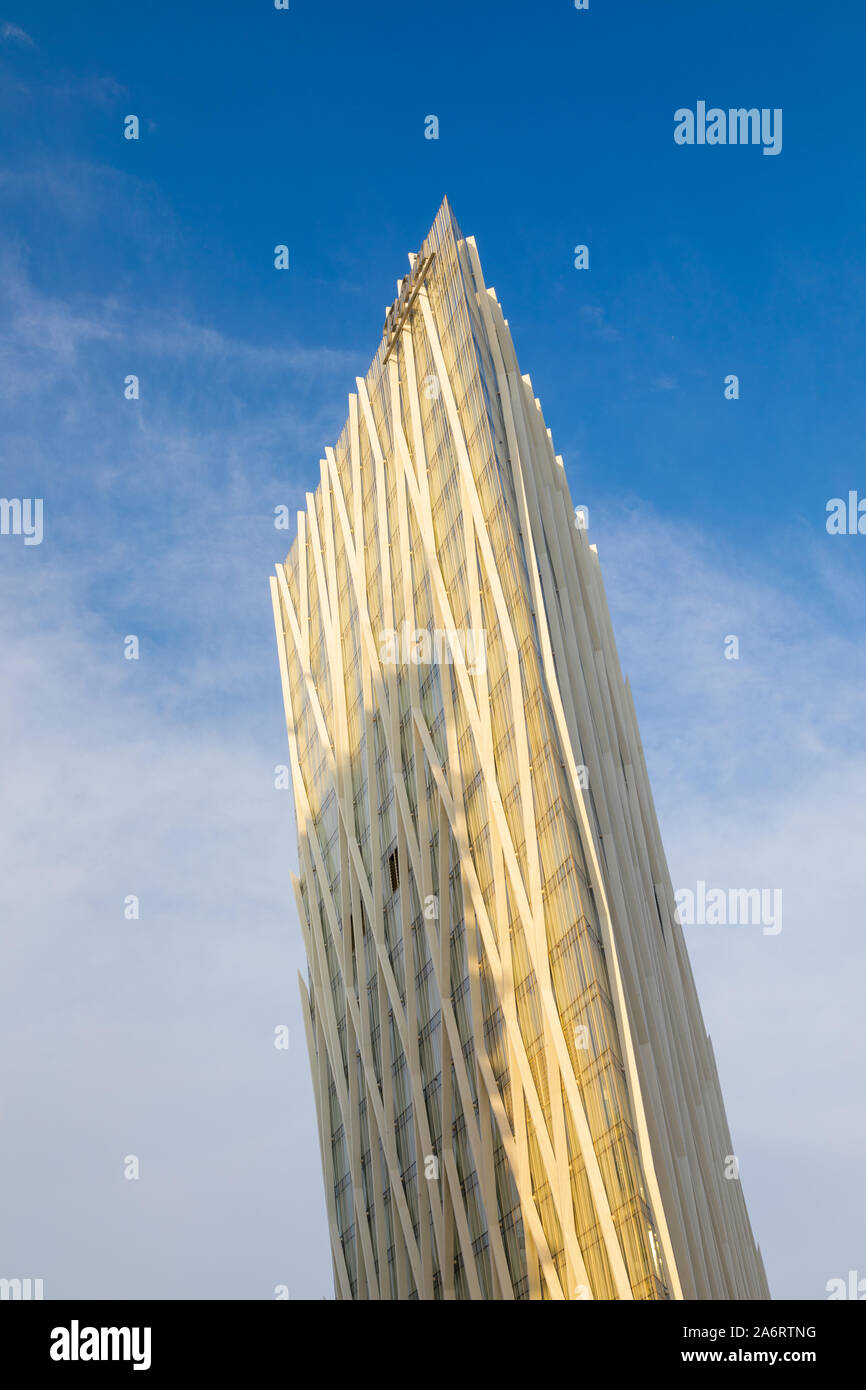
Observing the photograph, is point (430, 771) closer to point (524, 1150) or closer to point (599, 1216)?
point (524, 1150)

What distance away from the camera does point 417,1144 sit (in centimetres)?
5116

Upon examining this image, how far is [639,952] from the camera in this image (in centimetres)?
4475

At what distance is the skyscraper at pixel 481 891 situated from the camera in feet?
133

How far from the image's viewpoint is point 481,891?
49.1m

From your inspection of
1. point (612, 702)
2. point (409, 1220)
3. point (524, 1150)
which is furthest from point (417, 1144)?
point (612, 702)

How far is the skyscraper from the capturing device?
40688mm

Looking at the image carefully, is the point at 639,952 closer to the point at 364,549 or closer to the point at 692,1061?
the point at 692,1061

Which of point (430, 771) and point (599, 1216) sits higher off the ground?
point (430, 771)

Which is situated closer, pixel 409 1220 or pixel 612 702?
pixel 409 1220

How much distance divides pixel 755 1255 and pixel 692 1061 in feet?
34.2
